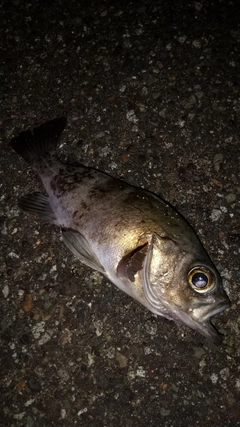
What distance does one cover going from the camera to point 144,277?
106 inches

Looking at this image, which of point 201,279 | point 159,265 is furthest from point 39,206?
Answer: point 201,279

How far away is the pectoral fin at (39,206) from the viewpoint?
339 cm

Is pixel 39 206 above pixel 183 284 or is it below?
above

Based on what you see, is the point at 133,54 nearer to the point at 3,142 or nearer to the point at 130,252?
the point at 3,142

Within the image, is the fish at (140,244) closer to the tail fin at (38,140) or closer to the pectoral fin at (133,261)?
the pectoral fin at (133,261)

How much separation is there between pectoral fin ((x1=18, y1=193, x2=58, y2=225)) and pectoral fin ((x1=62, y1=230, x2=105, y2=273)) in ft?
1.15

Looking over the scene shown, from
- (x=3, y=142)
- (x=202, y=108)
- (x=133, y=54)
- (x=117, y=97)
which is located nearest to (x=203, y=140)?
(x=202, y=108)

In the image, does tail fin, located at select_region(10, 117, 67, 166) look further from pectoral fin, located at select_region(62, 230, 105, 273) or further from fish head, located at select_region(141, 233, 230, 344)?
fish head, located at select_region(141, 233, 230, 344)

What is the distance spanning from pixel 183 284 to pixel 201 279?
140 mm

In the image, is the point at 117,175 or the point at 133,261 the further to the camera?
the point at 117,175

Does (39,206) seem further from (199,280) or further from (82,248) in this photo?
(199,280)

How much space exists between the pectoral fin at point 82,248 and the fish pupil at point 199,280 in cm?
80

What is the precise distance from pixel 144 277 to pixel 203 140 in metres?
1.63

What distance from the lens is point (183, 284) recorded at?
2641mm
